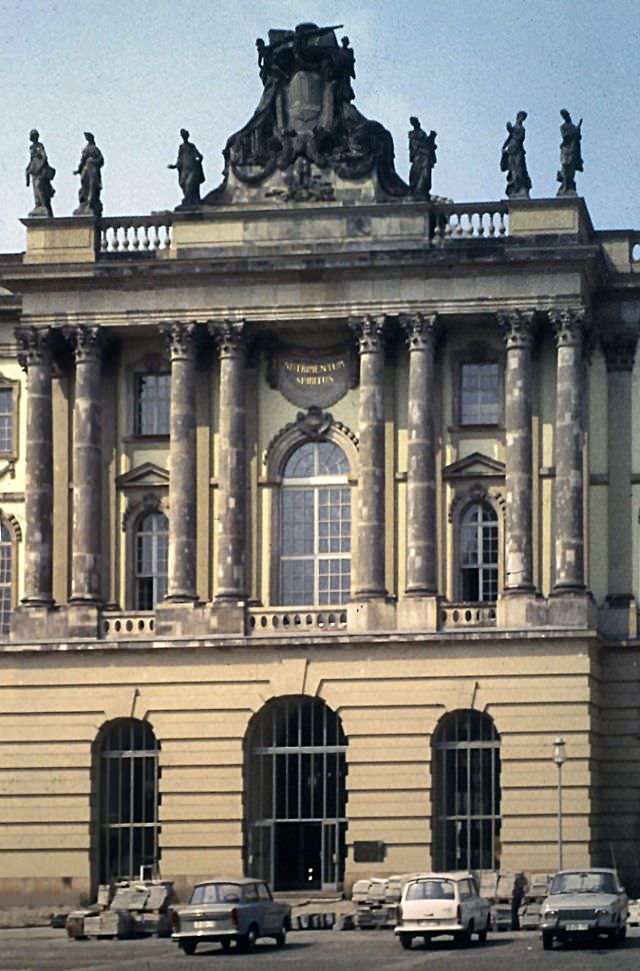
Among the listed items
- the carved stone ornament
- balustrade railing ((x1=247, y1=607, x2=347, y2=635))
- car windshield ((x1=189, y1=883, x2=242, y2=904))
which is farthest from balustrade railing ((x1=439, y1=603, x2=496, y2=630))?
car windshield ((x1=189, y1=883, x2=242, y2=904))

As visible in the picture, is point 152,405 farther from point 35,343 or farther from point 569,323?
point 569,323

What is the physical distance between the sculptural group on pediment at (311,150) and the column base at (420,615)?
1197 cm

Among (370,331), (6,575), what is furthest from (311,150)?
(6,575)

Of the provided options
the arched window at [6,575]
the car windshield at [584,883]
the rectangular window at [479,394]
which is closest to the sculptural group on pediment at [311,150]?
the rectangular window at [479,394]

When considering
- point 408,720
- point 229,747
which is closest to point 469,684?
point 408,720

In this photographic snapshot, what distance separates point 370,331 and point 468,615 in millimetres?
8876

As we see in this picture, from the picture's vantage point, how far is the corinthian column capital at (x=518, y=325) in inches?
3174

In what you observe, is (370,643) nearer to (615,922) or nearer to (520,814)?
(520,814)

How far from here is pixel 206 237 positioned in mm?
82500

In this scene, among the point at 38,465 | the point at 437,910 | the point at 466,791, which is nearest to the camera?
the point at 437,910

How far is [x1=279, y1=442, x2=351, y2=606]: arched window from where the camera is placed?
8225 centimetres

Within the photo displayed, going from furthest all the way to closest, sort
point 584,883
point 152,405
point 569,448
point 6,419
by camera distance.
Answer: point 6,419, point 152,405, point 569,448, point 584,883

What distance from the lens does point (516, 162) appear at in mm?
81688

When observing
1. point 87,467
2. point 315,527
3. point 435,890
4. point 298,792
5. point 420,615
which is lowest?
point 435,890
